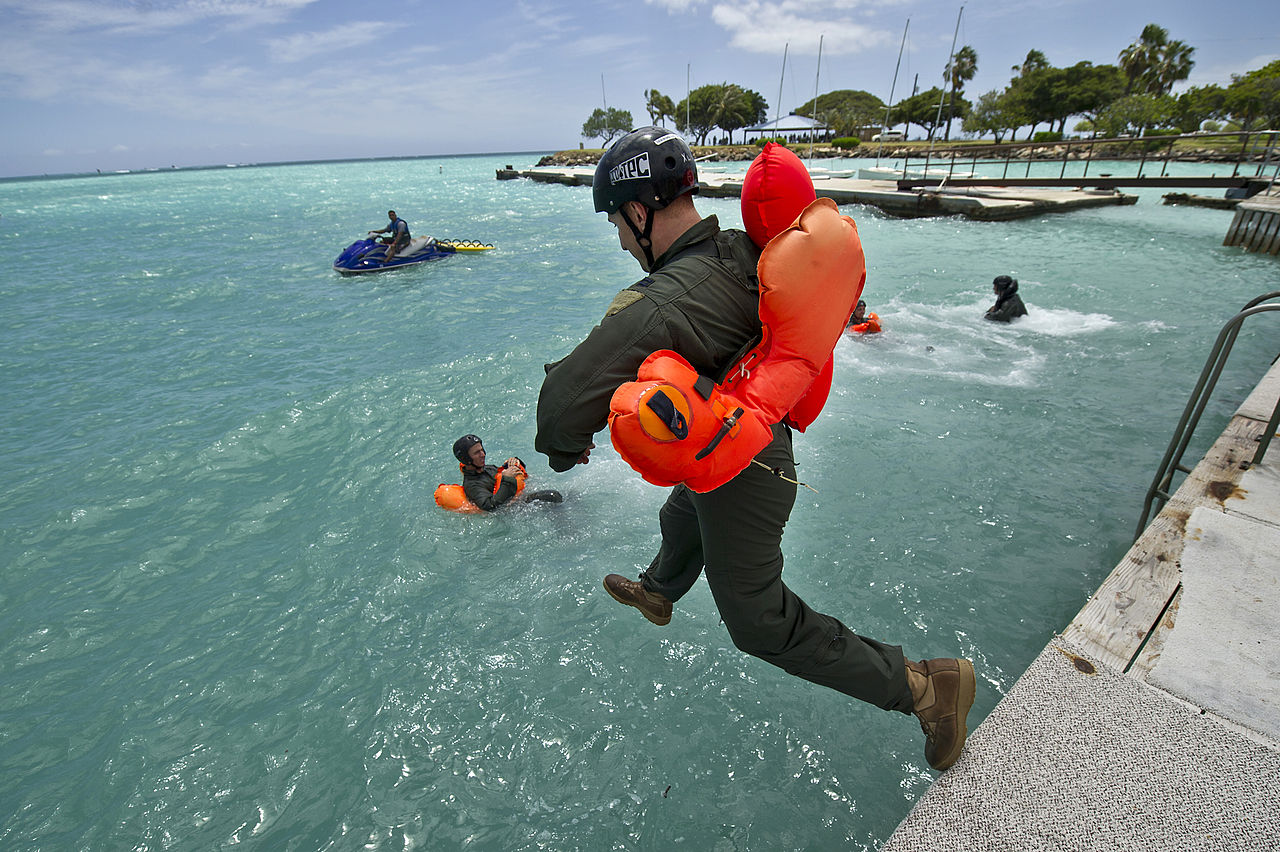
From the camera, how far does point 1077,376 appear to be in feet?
28.8

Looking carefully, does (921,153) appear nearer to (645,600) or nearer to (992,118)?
(992,118)

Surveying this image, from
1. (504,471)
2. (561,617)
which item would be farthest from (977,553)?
(504,471)

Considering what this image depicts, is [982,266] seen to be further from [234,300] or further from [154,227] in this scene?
[154,227]

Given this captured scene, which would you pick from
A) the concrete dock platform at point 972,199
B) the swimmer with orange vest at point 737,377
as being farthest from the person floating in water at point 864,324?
the concrete dock platform at point 972,199

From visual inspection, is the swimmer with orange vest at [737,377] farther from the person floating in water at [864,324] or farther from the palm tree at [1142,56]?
the palm tree at [1142,56]

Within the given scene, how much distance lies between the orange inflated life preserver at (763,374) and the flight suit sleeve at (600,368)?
9cm

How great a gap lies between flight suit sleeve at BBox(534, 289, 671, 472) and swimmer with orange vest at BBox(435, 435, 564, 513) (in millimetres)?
4337

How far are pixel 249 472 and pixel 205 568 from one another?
223cm

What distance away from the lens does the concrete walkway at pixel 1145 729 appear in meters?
2.03

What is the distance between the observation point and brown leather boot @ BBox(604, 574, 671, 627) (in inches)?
132

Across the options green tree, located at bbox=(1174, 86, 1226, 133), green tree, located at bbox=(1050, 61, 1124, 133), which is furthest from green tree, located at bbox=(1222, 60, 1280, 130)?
green tree, located at bbox=(1050, 61, 1124, 133)

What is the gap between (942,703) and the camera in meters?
2.50

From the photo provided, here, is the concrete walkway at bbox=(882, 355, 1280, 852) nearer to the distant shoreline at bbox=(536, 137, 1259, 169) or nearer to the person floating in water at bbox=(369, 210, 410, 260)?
the person floating in water at bbox=(369, 210, 410, 260)

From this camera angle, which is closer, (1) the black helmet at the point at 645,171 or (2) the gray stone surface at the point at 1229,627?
(1) the black helmet at the point at 645,171
